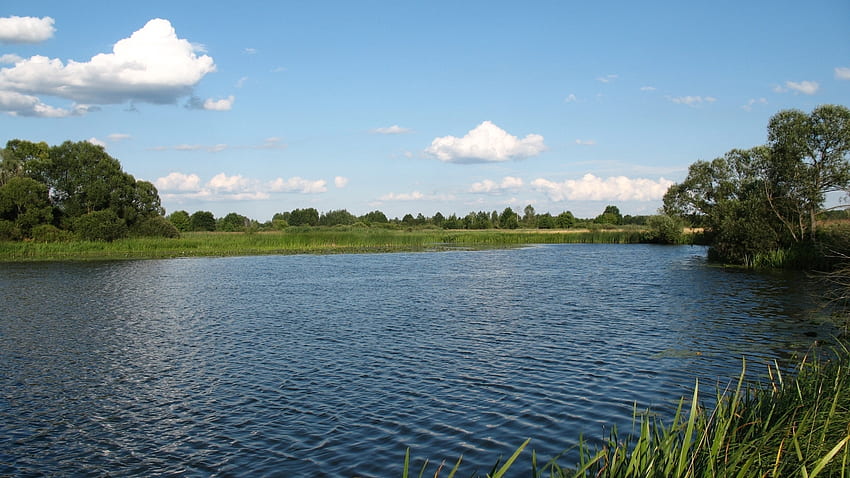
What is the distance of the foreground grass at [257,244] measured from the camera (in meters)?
47.4

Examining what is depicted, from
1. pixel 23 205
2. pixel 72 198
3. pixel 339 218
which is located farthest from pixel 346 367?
pixel 339 218

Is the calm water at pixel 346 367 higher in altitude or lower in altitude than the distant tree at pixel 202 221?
lower

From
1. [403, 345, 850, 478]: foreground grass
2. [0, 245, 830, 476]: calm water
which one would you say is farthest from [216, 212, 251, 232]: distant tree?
[403, 345, 850, 478]: foreground grass

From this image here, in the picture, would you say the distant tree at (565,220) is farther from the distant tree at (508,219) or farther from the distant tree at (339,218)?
the distant tree at (339,218)

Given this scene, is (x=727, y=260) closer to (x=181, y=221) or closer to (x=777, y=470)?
(x=777, y=470)

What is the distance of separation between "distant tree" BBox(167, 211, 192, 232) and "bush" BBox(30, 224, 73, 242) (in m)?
62.6

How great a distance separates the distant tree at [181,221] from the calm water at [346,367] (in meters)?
92.2

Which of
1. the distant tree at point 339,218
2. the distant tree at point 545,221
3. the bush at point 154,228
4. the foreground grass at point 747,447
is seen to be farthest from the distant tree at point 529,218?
the foreground grass at point 747,447

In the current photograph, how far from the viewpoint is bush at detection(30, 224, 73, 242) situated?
5150 cm

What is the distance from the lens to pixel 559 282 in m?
30.0

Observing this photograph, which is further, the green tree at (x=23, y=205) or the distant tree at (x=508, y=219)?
the distant tree at (x=508, y=219)

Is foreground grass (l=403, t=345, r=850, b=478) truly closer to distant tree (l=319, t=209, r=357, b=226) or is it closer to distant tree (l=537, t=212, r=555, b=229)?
distant tree (l=319, t=209, r=357, b=226)

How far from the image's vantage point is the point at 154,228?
60.7 m

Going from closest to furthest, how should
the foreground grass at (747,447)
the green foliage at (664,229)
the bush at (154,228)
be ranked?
the foreground grass at (747,447), the bush at (154,228), the green foliage at (664,229)
